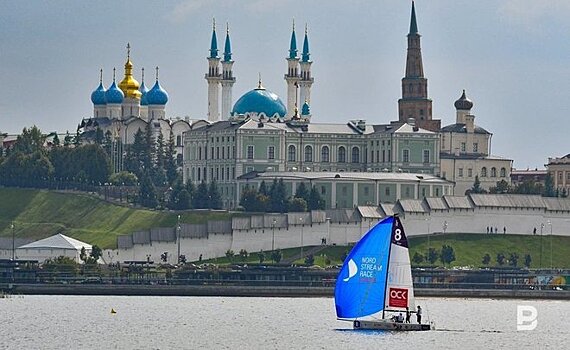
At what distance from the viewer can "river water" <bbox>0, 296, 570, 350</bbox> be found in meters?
99.9

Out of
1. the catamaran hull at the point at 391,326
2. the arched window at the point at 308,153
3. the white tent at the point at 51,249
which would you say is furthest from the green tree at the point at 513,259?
the catamaran hull at the point at 391,326

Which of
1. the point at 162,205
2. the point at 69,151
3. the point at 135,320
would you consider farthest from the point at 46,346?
the point at 69,151

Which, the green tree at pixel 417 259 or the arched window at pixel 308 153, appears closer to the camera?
the green tree at pixel 417 259

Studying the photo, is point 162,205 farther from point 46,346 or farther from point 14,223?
point 46,346

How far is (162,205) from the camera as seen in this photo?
17938 centimetres

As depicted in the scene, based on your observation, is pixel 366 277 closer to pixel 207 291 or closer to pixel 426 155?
pixel 207 291

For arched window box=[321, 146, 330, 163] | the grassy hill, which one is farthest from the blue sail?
arched window box=[321, 146, 330, 163]

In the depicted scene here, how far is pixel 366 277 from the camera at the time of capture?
327 ft

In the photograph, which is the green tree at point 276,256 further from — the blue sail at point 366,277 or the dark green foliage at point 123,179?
the blue sail at point 366,277

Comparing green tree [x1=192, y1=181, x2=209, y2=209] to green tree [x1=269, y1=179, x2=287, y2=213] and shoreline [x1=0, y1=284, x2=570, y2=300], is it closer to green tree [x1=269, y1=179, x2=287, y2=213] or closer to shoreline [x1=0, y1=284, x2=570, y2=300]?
green tree [x1=269, y1=179, x2=287, y2=213]

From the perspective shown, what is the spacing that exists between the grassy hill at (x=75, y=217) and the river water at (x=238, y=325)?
115 feet

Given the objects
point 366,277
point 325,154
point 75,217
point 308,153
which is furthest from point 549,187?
point 366,277

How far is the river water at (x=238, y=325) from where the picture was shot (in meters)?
99.9

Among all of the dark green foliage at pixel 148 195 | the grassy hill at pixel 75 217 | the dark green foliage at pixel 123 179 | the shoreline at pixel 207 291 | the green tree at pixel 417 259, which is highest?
the dark green foliage at pixel 123 179
